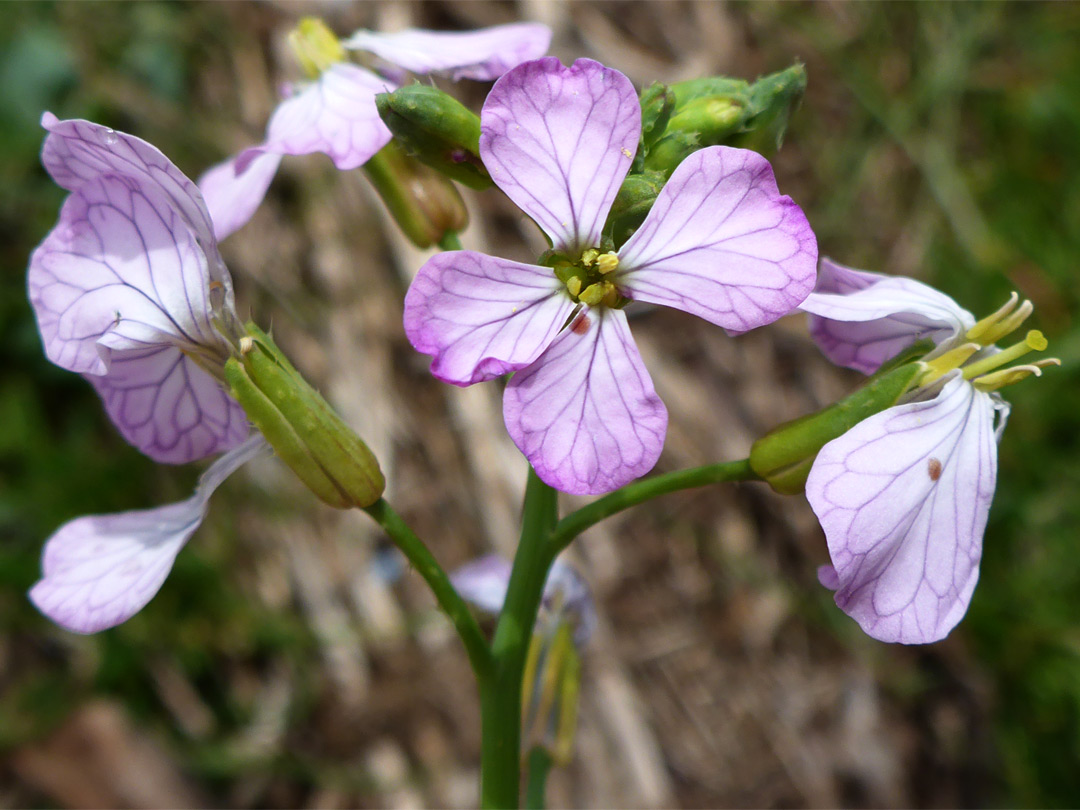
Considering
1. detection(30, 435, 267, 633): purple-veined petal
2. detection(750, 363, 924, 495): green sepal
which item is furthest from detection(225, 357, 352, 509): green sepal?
detection(750, 363, 924, 495): green sepal

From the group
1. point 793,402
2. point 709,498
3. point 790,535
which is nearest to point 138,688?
point 709,498

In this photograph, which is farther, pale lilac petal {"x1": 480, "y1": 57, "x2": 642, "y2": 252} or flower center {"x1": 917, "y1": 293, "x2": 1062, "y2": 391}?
flower center {"x1": 917, "y1": 293, "x2": 1062, "y2": 391}

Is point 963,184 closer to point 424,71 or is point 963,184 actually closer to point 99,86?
point 424,71

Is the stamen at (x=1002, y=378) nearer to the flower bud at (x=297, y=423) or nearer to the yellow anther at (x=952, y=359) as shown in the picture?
the yellow anther at (x=952, y=359)

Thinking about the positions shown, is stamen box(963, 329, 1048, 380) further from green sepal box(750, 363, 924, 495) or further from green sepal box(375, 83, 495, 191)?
green sepal box(375, 83, 495, 191)

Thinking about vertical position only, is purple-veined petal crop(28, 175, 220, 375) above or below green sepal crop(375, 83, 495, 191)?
above
